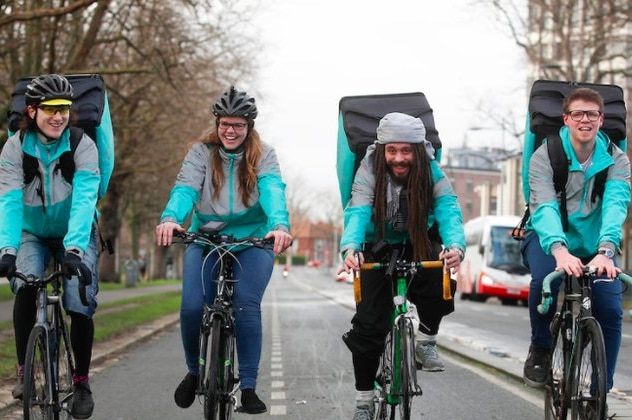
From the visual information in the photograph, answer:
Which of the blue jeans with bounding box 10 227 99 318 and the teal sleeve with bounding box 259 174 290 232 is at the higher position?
the teal sleeve with bounding box 259 174 290 232

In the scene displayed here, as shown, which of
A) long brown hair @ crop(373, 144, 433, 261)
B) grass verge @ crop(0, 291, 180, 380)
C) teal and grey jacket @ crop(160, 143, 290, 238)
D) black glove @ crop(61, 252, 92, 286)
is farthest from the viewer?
grass verge @ crop(0, 291, 180, 380)

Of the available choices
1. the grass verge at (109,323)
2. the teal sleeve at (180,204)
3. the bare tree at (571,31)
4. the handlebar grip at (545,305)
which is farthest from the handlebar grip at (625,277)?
the bare tree at (571,31)

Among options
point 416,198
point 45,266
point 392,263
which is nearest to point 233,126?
point 416,198

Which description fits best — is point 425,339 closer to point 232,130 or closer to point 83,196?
point 232,130

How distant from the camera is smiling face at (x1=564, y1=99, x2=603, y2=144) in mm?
6027

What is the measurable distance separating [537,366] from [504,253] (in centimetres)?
3331

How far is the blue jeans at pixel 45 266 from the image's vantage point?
6078 millimetres

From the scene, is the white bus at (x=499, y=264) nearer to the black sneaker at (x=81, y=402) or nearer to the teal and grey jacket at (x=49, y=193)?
the black sneaker at (x=81, y=402)

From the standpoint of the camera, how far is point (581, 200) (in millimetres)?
6160

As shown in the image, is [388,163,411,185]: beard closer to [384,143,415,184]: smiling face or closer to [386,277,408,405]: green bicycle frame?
[384,143,415,184]: smiling face

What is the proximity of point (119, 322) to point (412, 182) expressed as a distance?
14.1 m

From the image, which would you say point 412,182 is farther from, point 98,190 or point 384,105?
point 98,190

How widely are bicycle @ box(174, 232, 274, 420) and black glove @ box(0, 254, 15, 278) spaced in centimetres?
90

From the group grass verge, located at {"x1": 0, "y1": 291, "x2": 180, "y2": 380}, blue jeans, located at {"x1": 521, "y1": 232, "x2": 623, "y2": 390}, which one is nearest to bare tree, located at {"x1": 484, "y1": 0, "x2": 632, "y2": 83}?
grass verge, located at {"x1": 0, "y1": 291, "x2": 180, "y2": 380}
